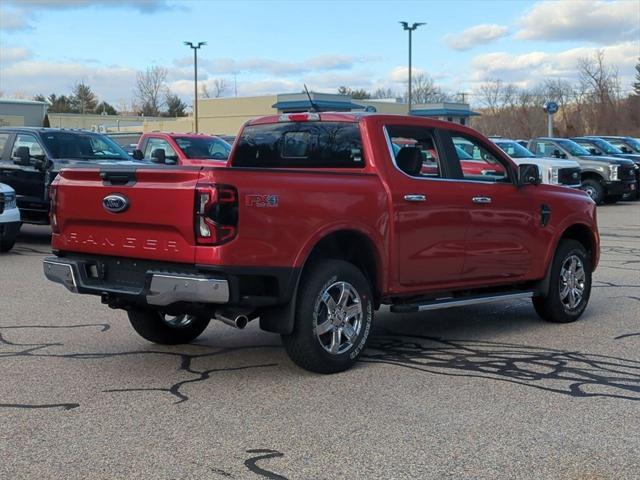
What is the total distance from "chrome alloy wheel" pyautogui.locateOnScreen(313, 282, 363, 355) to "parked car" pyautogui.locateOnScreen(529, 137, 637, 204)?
19572 mm

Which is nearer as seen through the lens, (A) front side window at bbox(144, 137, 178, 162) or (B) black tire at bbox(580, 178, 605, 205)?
(A) front side window at bbox(144, 137, 178, 162)

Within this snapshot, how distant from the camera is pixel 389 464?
15.2ft

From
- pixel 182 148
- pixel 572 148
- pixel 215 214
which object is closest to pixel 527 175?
pixel 215 214

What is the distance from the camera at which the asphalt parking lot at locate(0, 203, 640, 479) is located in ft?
15.3

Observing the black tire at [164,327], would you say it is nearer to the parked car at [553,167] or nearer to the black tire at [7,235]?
the black tire at [7,235]

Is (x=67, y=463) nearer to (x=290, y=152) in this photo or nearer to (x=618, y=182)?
(x=290, y=152)

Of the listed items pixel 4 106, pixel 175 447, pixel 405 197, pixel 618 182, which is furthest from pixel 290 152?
pixel 4 106

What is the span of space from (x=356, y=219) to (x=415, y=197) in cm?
71

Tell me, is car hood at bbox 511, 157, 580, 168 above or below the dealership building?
below

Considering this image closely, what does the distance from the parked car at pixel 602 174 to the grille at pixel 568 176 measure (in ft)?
5.06

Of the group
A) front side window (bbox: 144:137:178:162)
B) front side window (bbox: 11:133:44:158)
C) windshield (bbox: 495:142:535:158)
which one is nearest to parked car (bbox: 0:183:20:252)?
front side window (bbox: 11:133:44:158)

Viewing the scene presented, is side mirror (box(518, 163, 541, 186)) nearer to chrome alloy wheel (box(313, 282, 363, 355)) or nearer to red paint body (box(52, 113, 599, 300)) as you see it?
red paint body (box(52, 113, 599, 300))

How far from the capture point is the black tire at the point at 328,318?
6238 millimetres

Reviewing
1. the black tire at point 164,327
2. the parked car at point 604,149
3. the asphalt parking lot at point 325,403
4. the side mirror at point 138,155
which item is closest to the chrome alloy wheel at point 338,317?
the asphalt parking lot at point 325,403
